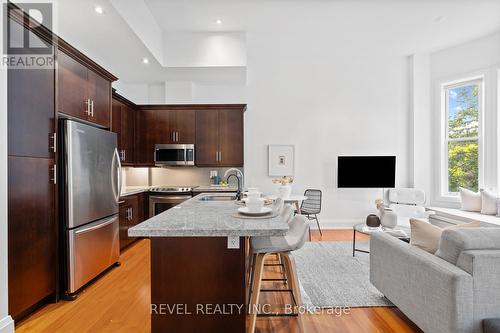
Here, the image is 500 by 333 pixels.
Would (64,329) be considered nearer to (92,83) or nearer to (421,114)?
(92,83)

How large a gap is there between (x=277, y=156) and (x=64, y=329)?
4.10m

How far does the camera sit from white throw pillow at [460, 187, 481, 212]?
4332 mm

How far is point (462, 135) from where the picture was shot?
489 cm

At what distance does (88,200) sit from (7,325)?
1.15 metres

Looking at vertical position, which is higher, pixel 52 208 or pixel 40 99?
pixel 40 99

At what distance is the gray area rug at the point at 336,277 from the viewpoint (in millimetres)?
2481

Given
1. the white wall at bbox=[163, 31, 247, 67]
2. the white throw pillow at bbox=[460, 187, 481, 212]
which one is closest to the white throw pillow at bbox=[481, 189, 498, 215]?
the white throw pillow at bbox=[460, 187, 481, 212]

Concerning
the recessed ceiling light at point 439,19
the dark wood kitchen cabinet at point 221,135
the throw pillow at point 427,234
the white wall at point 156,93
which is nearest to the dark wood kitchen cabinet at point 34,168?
the dark wood kitchen cabinet at point 221,135

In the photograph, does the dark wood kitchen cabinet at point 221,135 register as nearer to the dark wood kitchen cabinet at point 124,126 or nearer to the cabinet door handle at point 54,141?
the dark wood kitchen cabinet at point 124,126

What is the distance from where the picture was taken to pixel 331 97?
5430 mm

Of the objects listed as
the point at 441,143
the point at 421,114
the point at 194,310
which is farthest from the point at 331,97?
the point at 194,310

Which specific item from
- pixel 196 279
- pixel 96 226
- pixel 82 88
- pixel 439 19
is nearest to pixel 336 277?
pixel 196 279

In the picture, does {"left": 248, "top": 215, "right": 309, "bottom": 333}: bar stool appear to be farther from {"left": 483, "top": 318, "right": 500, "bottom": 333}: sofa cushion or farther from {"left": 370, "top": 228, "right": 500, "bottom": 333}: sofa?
{"left": 483, "top": 318, "right": 500, "bottom": 333}: sofa cushion

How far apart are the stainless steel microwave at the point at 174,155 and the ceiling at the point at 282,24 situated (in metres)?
1.26
